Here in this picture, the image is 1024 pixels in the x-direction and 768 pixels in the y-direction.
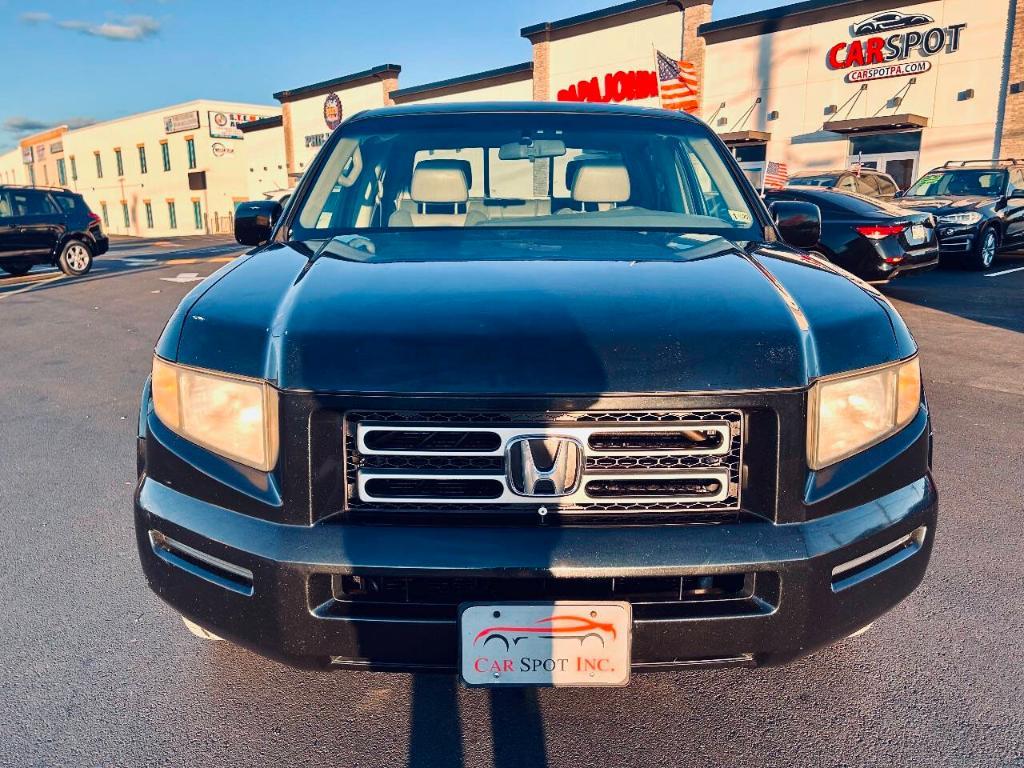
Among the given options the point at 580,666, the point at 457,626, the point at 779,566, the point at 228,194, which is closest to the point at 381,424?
the point at 457,626

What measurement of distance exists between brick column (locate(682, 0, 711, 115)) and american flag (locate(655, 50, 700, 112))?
28 centimetres

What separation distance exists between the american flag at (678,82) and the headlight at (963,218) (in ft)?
41.2

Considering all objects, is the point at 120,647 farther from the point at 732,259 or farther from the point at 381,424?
the point at 732,259

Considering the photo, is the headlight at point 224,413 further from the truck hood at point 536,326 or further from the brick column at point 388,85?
the brick column at point 388,85

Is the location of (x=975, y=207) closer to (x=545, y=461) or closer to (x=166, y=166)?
(x=545, y=461)

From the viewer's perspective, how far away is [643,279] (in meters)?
2.06

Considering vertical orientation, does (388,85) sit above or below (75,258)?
above

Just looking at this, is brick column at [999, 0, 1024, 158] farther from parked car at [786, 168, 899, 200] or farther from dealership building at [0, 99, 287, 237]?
dealership building at [0, 99, 287, 237]

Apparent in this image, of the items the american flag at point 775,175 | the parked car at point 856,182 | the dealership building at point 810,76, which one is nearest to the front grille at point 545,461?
the parked car at point 856,182

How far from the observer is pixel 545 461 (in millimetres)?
1743

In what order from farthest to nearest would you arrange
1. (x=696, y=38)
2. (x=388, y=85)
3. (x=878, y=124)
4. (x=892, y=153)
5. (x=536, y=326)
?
1. (x=388, y=85)
2. (x=696, y=38)
3. (x=892, y=153)
4. (x=878, y=124)
5. (x=536, y=326)

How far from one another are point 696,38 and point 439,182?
24317mm

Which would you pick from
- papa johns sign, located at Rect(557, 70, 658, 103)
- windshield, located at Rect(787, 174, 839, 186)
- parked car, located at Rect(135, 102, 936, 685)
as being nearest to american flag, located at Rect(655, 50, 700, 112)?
papa johns sign, located at Rect(557, 70, 658, 103)

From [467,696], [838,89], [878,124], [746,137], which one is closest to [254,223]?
[467,696]
